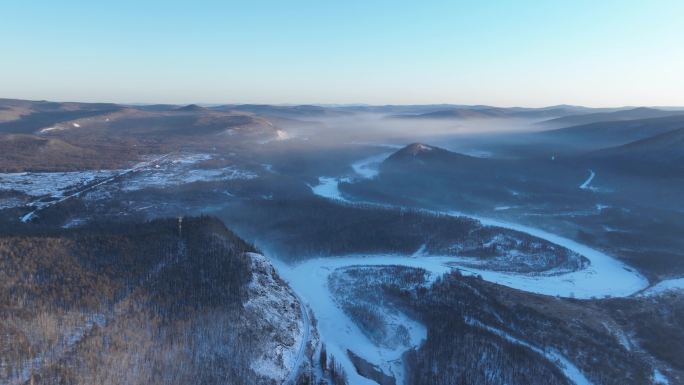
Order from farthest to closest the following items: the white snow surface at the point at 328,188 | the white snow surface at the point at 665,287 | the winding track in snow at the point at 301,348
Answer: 1. the white snow surface at the point at 328,188
2. the white snow surface at the point at 665,287
3. the winding track in snow at the point at 301,348

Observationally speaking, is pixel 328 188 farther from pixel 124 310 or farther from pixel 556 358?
pixel 124 310

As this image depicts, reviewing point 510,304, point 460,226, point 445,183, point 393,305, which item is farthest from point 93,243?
point 445,183

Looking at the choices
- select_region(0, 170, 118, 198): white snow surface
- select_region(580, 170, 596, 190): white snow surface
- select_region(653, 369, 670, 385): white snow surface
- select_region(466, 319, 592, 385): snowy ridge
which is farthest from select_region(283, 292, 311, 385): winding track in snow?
select_region(580, 170, 596, 190): white snow surface

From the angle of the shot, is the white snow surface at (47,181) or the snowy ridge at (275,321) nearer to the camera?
the snowy ridge at (275,321)

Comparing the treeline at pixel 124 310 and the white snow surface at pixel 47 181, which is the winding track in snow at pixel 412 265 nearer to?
the treeline at pixel 124 310

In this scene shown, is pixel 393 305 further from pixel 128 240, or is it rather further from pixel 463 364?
pixel 128 240

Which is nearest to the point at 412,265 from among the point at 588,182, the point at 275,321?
the point at 275,321

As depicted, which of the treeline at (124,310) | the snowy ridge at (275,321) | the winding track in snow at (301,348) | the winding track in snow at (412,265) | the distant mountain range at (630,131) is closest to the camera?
the treeline at (124,310)

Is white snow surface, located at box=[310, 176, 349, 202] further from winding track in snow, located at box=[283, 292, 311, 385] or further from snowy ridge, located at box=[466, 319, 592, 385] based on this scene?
snowy ridge, located at box=[466, 319, 592, 385]

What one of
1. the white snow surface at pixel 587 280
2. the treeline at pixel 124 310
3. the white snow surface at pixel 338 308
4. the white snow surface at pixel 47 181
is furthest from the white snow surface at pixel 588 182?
the white snow surface at pixel 47 181
